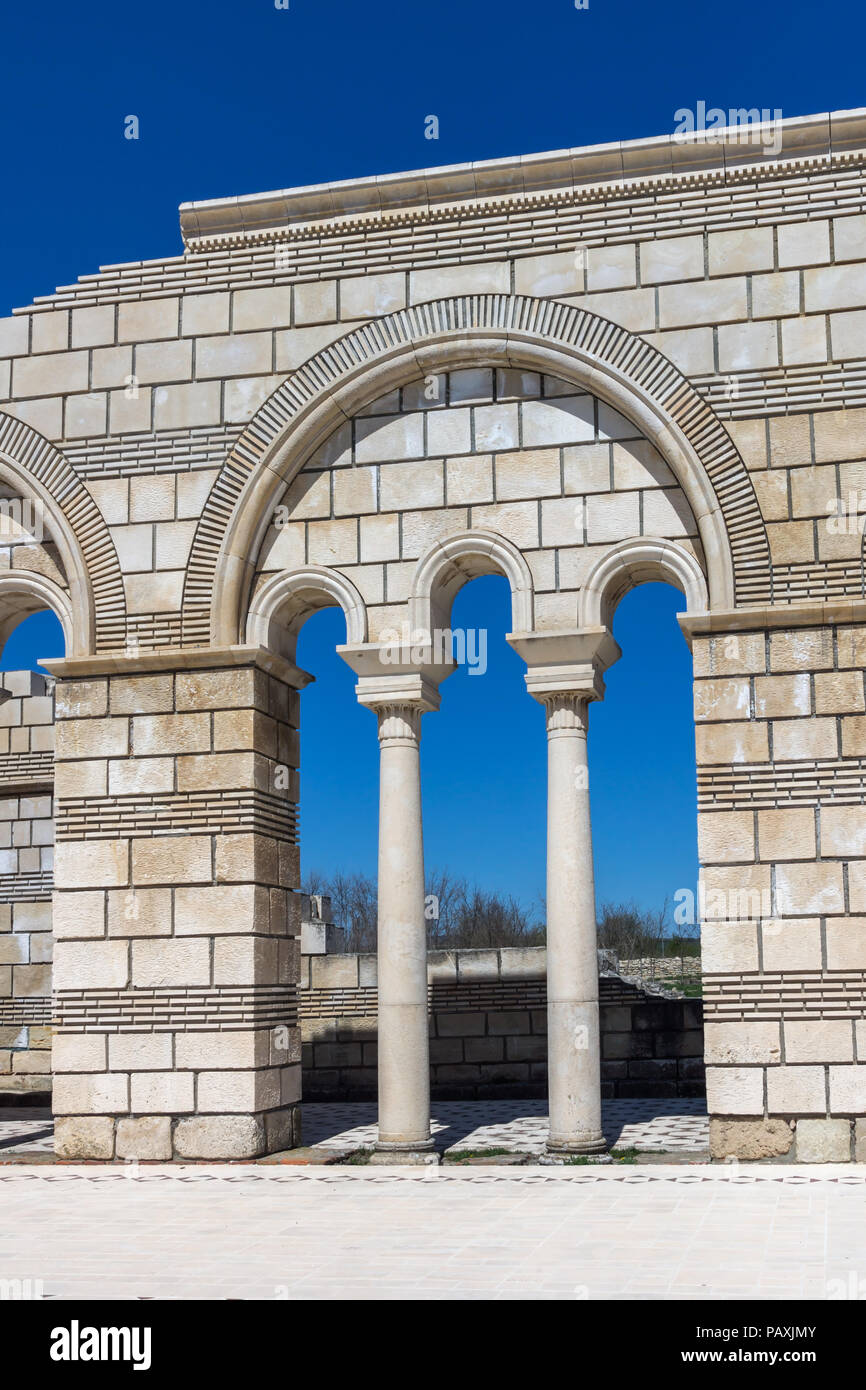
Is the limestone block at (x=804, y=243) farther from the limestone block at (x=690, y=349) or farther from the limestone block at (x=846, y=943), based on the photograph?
the limestone block at (x=846, y=943)

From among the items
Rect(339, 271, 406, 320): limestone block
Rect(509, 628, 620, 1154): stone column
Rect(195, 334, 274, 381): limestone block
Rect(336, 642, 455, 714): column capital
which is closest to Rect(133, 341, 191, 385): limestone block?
Rect(195, 334, 274, 381): limestone block

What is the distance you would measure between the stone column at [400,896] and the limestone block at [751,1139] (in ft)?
7.77

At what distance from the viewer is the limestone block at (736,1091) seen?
38.9ft

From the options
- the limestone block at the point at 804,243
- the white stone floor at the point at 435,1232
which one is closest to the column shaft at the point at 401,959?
the white stone floor at the point at 435,1232

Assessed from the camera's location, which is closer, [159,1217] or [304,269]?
[159,1217]

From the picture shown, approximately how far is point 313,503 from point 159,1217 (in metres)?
6.17

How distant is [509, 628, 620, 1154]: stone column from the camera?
12.4 meters

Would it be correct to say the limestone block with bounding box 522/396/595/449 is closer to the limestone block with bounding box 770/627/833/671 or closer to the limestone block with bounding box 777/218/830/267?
the limestone block with bounding box 777/218/830/267

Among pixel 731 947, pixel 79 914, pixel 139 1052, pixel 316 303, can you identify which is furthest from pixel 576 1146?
pixel 316 303

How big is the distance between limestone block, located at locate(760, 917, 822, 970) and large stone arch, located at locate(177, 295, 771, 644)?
8.37 feet

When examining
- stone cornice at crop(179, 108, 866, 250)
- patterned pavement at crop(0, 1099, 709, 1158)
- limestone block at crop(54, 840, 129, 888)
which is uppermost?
stone cornice at crop(179, 108, 866, 250)

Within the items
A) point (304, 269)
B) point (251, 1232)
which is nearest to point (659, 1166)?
point (251, 1232)

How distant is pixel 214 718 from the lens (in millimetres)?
13438
